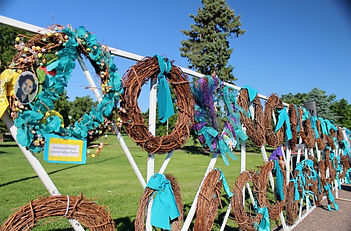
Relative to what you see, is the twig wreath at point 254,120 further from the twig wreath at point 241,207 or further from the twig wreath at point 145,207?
the twig wreath at point 145,207

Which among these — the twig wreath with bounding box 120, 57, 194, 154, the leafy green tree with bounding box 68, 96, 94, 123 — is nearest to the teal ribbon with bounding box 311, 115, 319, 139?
the twig wreath with bounding box 120, 57, 194, 154

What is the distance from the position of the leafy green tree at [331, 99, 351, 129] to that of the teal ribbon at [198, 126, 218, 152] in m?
22.2

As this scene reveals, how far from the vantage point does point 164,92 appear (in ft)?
7.52

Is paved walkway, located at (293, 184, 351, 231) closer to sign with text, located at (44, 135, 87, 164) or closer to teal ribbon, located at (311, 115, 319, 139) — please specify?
teal ribbon, located at (311, 115, 319, 139)

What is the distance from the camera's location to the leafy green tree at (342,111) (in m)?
21.6

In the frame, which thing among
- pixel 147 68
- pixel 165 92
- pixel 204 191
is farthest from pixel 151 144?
pixel 204 191

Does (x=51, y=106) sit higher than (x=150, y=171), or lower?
higher

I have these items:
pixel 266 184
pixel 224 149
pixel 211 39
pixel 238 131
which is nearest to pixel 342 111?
pixel 211 39

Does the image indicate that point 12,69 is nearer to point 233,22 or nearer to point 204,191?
point 204,191

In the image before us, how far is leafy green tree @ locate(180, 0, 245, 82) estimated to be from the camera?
2117 cm

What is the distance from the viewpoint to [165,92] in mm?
2291

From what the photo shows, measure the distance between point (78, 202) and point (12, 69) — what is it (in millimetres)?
895

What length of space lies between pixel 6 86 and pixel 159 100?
116cm

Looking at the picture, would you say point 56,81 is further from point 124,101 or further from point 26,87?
point 124,101
